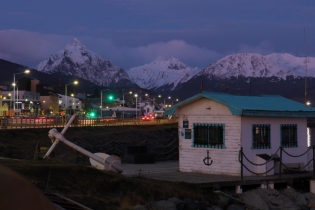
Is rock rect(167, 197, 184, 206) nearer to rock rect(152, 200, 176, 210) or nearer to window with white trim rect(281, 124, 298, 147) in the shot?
Result: rock rect(152, 200, 176, 210)

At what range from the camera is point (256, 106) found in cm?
2317

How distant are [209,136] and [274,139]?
3056mm

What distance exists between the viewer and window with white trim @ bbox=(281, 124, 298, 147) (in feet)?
78.6

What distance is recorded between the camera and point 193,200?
1695 centimetres

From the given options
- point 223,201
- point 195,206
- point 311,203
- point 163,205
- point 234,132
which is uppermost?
point 234,132

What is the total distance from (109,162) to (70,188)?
504 centimetres

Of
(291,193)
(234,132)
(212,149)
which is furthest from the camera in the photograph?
(212,149)

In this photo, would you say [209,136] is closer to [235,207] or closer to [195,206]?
[235,207]

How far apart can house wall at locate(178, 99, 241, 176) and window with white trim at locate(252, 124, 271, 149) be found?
1046 millimetres

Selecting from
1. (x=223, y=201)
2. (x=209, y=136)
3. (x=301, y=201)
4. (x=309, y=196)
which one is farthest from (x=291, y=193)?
(x=223, y=201)

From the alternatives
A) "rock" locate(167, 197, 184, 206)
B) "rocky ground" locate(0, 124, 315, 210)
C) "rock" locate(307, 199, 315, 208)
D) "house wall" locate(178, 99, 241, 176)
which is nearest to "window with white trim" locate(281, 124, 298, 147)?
"rocky ground" locate(0, 124, 315, 210)

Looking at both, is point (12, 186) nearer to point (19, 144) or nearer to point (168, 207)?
point (168, 207)

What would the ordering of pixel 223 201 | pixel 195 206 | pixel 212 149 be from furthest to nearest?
pixel 212 149 < pixel 223 201 < pixel 195 206

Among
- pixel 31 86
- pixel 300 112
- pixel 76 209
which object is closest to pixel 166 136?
pixel 300 112
